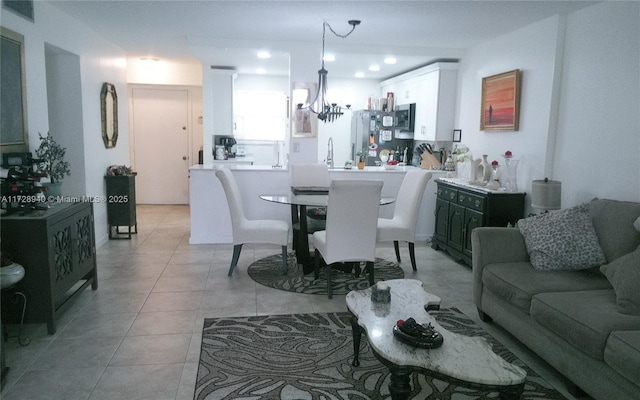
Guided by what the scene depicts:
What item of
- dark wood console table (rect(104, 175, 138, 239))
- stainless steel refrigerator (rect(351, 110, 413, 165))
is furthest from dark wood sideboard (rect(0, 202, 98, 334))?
stainless steel refrigerator (rect(351, 110, 413, 165))

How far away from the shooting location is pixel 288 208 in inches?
223

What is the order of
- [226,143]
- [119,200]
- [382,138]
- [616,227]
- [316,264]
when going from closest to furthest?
[616,227] < [316,264] < [119,200] < [382,138] < [226,143]

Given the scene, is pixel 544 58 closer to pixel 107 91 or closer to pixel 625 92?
pixel 625 92

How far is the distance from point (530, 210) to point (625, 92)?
1.33m

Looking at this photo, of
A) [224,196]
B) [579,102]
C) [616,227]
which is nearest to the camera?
[616,227]

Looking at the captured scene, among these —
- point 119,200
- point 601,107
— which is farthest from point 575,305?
point 119,200

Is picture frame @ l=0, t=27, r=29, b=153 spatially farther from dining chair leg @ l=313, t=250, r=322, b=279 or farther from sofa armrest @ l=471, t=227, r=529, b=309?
sofa armrest @ l=471, t=227, r=529, b=309

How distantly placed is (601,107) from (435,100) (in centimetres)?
257

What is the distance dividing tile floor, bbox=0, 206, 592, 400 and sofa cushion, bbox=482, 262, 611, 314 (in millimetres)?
375

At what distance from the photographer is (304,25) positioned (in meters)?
4.52

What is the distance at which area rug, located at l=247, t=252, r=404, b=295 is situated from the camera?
13.1 ft

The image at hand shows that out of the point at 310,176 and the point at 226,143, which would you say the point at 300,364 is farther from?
the point at 226,143

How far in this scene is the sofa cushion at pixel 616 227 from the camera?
286 centimetres

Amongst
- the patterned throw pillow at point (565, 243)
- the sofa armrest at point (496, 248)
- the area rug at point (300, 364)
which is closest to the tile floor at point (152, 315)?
the area rug at point (300, 364)
